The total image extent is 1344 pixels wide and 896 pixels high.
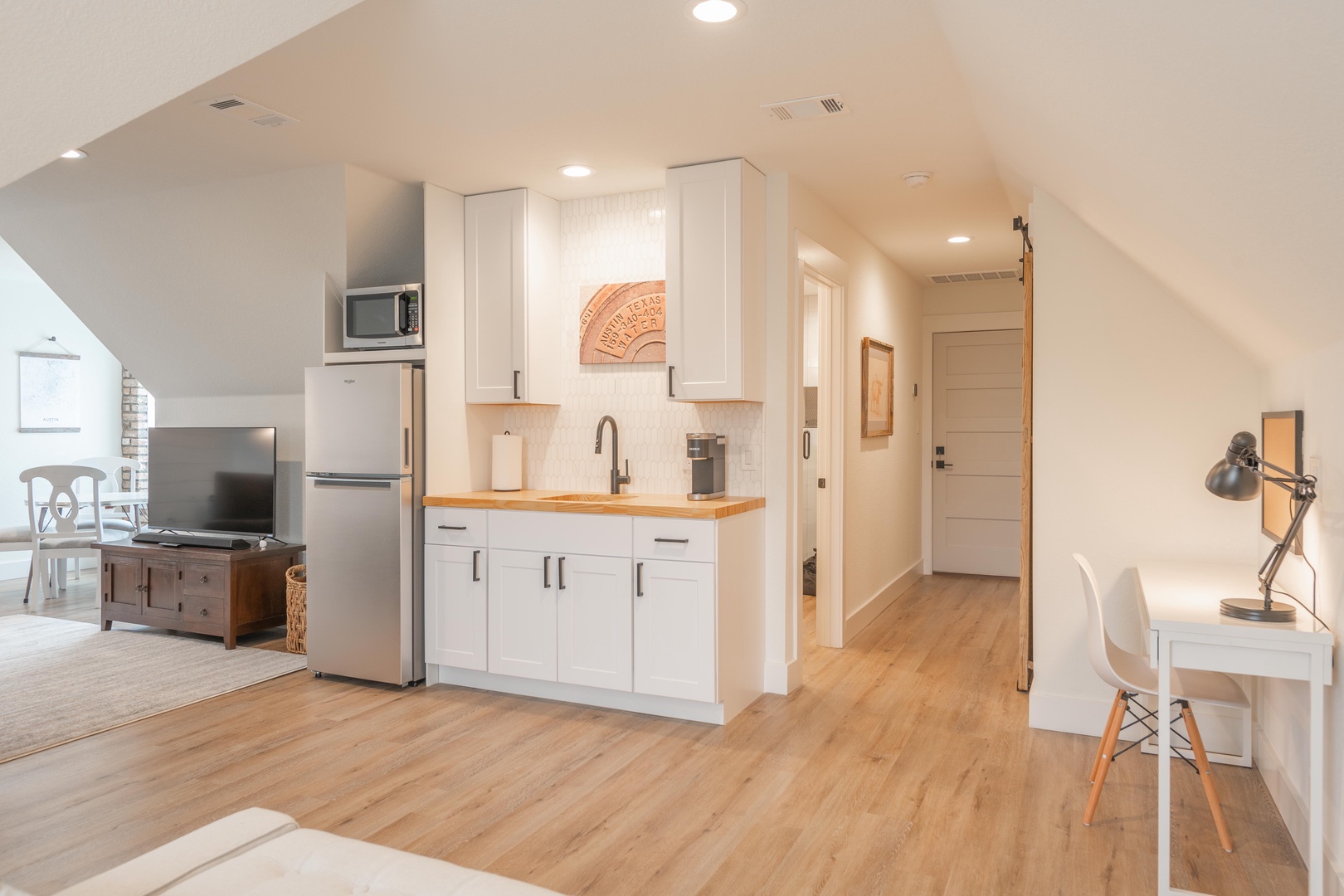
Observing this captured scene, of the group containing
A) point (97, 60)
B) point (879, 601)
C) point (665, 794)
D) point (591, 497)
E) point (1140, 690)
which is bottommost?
point (665, 794)

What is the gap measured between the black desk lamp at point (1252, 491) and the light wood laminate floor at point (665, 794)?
74 centimetres

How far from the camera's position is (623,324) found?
4.45 meters

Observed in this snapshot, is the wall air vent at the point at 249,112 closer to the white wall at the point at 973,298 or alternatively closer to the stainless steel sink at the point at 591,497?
the stainless steel sink at the point at 591,497

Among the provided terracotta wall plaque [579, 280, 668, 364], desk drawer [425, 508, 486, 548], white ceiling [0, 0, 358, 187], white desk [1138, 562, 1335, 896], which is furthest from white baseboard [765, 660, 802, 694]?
white ceiling [0, 0, 358, 187]

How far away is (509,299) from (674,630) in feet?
6.04

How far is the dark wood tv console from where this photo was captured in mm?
4910

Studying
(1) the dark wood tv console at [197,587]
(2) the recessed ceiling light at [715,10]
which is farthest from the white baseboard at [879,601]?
(2) the recessed ceiling light at [715,10]

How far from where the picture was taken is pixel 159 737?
3.46 metres

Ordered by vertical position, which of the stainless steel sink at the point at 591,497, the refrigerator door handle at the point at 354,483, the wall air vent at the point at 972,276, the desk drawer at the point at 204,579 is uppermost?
the wall air vent at the point at 972,276

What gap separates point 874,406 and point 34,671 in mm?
4908

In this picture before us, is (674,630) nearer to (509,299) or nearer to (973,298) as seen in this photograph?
(509,299)

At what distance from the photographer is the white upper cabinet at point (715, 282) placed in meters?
3.84

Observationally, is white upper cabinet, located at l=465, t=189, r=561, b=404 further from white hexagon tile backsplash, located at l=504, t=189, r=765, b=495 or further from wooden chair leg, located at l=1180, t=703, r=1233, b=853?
wooden chair leg, located at l=1180, t=703, r=1233, b=853

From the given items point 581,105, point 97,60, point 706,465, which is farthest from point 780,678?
point 97,60
